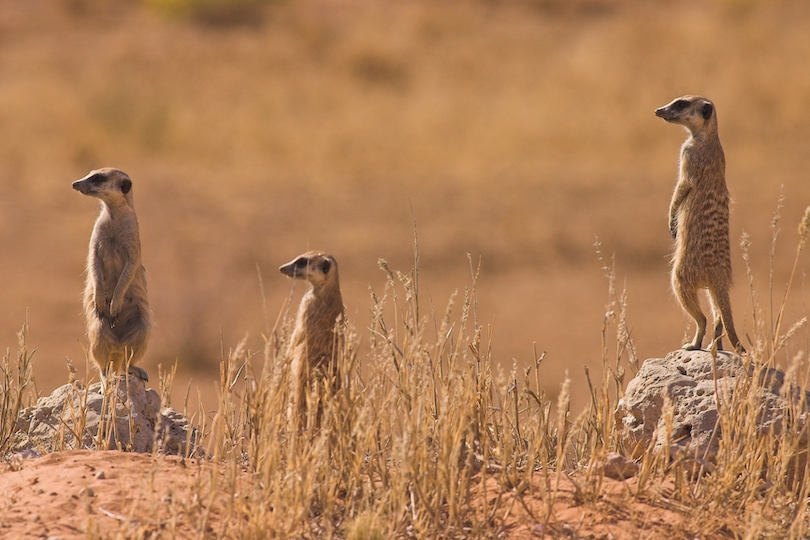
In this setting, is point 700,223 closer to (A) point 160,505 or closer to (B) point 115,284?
(A) point 160,505

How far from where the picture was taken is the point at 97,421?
4.94m

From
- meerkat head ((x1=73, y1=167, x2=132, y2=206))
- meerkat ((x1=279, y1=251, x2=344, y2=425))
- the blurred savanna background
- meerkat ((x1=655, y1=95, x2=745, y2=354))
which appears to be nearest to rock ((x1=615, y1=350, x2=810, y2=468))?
meerkat ((x1=655, y1=95, x2=745, y2=354))

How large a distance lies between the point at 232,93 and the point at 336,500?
22.7 metres

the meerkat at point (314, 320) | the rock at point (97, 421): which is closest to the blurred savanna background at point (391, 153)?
the meerkat at point (314, 320)

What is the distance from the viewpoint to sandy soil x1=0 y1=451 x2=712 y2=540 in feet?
12.7

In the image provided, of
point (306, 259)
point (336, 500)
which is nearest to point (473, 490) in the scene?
point (336, 500)

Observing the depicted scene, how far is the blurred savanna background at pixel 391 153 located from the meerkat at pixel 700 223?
6043 mm

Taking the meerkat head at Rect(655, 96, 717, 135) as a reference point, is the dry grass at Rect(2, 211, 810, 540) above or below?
below

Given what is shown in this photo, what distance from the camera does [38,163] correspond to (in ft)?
68.8

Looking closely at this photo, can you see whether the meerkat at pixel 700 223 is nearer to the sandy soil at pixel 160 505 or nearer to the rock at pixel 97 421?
the sandy soil at pixel 160 505

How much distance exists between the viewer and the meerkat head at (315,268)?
194 inches

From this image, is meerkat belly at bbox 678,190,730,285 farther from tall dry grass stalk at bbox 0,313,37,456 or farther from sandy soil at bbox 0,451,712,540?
tall dry grass stalk at bbox 0,313,37,456

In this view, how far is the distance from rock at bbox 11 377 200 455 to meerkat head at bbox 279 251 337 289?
79 cm

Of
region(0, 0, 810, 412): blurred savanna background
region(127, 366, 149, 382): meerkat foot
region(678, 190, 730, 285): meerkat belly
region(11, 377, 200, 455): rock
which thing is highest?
region(0, 0, 810, 412): blurred savanna background
